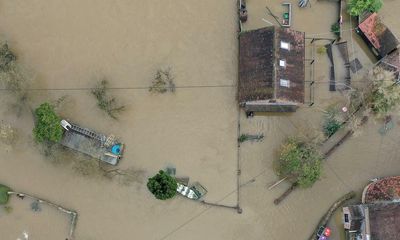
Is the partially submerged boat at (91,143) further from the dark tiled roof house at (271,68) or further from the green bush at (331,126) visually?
the green bush at (331,126)

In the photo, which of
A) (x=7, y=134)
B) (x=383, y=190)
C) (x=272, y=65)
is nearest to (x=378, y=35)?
(x=272, y=65)

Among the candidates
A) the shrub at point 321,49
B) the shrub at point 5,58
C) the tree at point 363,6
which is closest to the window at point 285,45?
the shrub at point 321,49

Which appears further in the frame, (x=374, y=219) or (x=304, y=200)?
(x=304, y=200)

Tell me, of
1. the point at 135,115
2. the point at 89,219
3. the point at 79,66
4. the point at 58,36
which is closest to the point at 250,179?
the point at 135,115

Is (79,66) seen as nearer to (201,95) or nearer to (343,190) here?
(201,95)

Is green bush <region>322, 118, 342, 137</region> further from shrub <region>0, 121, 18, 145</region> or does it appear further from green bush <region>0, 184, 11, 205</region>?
green bush <region>0, 184, 11, 205</region>

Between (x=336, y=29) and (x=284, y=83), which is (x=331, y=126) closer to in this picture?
(x=284, y=83)
